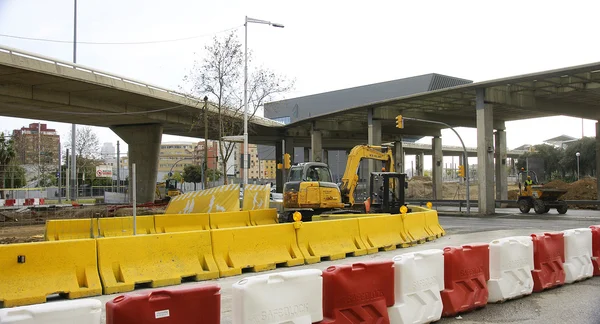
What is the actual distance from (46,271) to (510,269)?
24.0 feet

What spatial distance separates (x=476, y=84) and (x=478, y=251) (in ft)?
85.1

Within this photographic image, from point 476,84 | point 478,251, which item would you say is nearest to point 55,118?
point 476,84

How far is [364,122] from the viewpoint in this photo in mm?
48219

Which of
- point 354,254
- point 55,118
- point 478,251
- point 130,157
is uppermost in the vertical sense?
point 55,118

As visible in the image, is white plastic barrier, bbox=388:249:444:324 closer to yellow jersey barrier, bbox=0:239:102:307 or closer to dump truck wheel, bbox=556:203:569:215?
yellow jersey barrier, bbox=0:239:102:307

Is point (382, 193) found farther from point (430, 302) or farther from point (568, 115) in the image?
point (568, 115)

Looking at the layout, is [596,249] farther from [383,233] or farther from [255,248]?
[255,248]

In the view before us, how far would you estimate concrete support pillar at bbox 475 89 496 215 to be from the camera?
31.8 m

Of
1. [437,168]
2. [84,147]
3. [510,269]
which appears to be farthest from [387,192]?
[84,147]

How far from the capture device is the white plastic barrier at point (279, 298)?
4.76 m

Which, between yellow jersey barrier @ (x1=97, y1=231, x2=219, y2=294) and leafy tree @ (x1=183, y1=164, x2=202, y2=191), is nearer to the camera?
yellow jersey barrier @ (x1=97, y1=231, x2=219, y2=294)

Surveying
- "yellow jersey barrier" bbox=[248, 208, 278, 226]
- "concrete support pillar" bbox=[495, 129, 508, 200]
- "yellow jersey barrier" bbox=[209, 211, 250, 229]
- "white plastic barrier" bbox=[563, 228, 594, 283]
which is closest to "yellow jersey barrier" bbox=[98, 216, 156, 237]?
"yellow jersey barrier" bbox=[209, 211, 250, 229]

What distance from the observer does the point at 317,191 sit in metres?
20.2

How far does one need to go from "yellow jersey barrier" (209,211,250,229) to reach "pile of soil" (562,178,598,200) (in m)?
34.4
